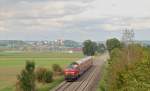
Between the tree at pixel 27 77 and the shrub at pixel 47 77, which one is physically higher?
the tree at pixel 27 77

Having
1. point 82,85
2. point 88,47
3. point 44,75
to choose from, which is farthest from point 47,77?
point 88,47

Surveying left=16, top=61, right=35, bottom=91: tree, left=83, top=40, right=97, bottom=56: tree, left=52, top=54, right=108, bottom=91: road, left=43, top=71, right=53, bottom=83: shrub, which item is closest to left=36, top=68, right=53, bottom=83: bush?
left=43, top=71, right=53, bottom=83: shrub

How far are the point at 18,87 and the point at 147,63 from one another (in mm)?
22559

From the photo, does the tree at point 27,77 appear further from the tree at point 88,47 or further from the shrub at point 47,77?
the tree at point 88,47

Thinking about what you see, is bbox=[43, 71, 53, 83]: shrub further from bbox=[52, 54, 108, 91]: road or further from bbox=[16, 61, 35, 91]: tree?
bbox=[16, 61, 35, 91]: tree

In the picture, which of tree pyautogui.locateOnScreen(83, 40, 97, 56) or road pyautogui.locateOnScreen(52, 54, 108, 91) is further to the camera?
tree pyautogui.locateOnScreen(83, 40, 97, 56)

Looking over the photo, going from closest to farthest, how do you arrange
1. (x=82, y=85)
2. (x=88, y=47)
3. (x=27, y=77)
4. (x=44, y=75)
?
1. (x=27, y=77)
2. (x=82, y=85)
3. (x=44, y=75)
4. (x=88, y=47)

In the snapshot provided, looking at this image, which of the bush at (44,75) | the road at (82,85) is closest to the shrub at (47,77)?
the bush at (44,75)

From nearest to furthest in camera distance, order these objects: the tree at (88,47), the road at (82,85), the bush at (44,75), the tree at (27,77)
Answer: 1. the tree at (27,77)
2. the road at (82,85)
3. the bush at (44,75)
4. the tree at (88,47)

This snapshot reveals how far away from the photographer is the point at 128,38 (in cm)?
6925

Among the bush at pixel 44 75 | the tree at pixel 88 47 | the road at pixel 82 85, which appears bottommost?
the road at pixel 82 85

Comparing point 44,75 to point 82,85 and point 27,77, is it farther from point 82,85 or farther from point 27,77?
point 27,77

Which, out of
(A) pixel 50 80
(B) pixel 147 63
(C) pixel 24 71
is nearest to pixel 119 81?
(B) pixel 147 63

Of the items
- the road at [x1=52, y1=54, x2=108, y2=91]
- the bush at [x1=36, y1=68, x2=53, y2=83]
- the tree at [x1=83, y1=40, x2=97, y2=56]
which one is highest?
the tree at [x1=83, y1=40, x2=97, y2=56]
